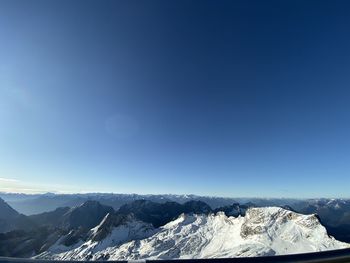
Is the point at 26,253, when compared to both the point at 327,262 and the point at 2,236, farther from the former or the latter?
the point at 327,262

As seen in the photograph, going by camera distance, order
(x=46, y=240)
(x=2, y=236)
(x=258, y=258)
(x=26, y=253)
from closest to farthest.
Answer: (x=258, y=258) → (x=2, y=236) → (x=26, y=253) → (x=46, y=240)

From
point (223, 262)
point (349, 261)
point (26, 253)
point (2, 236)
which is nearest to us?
point (223, 262)

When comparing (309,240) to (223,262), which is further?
(309,240)

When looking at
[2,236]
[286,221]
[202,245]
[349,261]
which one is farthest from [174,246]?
[349,261]

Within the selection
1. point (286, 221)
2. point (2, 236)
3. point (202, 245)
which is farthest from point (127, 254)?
point (286, 221)

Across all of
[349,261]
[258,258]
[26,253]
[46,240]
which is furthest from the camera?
[46,240]

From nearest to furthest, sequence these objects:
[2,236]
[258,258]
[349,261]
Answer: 1. [258,258]
2. [349,261]
3. [2,236]

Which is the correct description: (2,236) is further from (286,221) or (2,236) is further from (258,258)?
(258,258)

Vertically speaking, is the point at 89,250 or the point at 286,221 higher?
the point at 286,221

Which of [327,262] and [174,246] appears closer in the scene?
[327,262]
